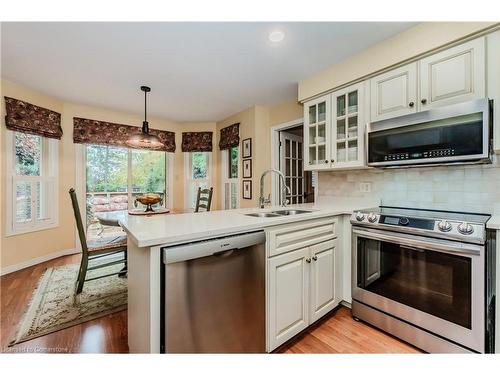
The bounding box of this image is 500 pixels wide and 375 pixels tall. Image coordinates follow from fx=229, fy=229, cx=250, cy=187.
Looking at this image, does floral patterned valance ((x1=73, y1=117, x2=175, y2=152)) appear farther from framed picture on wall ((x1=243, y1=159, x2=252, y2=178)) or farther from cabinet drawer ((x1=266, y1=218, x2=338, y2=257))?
cabinet drawer ((x1=266, y1=218, x2=338, y2=257))

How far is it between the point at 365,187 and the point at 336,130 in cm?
67

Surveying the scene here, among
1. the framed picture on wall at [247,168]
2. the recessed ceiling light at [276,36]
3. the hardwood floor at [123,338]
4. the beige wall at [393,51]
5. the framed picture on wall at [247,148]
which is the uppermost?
the recessed ceiling light at [276,36]

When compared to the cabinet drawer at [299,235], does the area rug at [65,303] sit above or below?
below

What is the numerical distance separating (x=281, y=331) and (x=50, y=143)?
403 centimetres

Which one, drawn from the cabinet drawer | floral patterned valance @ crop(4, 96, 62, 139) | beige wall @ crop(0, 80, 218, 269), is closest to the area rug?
beige wall @ crop(0, 80, 218, 269)

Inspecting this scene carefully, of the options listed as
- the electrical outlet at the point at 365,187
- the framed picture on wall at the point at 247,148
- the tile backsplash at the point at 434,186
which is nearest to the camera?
the tile backsplash at the point at 434,186

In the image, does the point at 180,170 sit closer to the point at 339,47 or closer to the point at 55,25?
the point at 55,25

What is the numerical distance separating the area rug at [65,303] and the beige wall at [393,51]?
9.56 feet

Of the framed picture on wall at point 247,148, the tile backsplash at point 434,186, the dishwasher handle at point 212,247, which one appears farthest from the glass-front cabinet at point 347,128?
the framed picture on wall at point 247,148

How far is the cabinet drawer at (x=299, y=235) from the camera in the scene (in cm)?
145

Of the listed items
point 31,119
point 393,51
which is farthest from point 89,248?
point 393,51

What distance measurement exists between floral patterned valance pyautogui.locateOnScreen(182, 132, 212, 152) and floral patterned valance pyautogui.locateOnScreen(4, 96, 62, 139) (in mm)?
1965

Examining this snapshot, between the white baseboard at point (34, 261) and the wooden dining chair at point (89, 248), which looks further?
the white baseboard at point (34, 261)

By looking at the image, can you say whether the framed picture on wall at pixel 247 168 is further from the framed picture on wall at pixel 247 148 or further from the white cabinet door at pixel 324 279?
the white cabinet door at pixel 324 279
